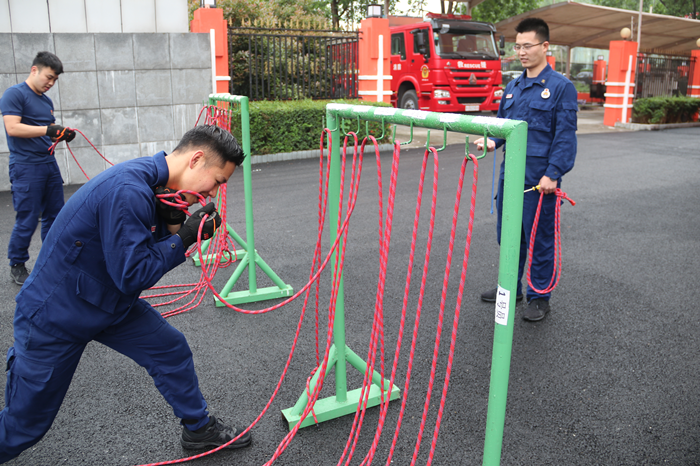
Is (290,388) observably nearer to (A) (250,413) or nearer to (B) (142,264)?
(A) (250,413)

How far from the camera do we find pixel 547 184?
151 inches

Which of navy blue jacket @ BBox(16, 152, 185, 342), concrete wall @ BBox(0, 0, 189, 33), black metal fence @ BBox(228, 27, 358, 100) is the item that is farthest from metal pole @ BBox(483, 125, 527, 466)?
black metal fence @ BBox(228, 27, 358, 100)

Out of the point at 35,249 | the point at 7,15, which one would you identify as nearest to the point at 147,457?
the point at 35,249

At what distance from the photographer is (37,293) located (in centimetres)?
220

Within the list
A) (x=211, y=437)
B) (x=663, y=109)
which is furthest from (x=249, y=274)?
(x=663, y=109)

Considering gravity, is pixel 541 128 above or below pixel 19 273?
above

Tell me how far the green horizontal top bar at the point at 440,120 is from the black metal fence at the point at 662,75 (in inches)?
705

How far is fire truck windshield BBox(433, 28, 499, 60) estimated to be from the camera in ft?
48.0

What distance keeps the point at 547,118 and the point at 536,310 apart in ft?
4.59

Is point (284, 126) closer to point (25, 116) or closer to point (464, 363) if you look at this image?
point (25, 116)

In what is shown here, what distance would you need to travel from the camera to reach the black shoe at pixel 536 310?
4.16 meters

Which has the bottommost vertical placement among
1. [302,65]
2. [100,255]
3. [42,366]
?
[42,366]

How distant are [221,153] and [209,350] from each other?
1914 millimetres

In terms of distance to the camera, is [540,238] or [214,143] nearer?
[214,143]
